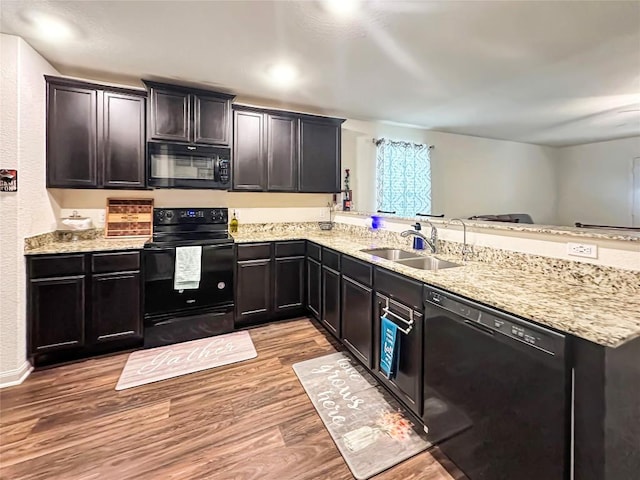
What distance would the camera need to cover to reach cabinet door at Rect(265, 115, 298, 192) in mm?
3422

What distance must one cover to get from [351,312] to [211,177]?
1943mm

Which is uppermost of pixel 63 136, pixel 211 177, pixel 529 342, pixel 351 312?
pixel 63 136

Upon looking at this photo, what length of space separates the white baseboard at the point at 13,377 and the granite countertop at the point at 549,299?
A: 275cm

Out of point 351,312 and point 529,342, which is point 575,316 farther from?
point 351,312

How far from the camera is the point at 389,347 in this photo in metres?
1.87

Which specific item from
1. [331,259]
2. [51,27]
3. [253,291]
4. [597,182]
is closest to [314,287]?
[331,259]

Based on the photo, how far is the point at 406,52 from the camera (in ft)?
7.74

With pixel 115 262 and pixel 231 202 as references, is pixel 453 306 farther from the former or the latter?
pixel 231 202

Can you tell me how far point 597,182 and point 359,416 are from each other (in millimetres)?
7123

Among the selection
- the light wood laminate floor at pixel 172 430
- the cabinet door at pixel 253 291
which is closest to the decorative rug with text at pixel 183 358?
the light wood laminate floor at pixel 172 430

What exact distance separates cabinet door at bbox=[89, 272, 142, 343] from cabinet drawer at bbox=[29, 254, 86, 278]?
0.15 m

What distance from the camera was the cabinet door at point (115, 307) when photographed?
2512mm

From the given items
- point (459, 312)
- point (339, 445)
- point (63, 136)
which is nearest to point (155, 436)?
point (339, 445)

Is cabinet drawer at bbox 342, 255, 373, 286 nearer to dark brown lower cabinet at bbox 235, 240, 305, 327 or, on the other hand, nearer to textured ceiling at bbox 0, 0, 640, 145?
dark brown lower cabinet at bbox 235, 240, 305, 327
